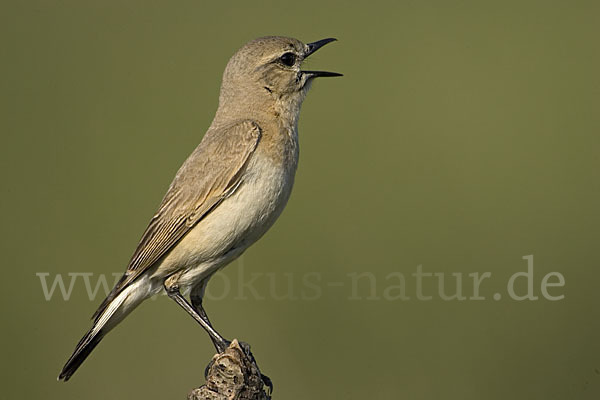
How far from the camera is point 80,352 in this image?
5609 mm

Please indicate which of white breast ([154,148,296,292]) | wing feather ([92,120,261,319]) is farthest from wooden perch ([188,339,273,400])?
wing feather ([92,120,261,319])

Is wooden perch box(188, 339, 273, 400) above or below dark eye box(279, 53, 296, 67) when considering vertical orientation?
below

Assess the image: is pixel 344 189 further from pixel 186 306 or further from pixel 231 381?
pixel 231 381

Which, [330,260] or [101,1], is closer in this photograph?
[330,260]

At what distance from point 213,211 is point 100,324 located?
3.49 feet

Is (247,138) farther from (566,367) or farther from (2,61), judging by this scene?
Result: (2,61)

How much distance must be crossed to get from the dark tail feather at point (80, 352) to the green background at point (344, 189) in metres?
2.16

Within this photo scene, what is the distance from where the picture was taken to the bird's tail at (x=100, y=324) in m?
5.61

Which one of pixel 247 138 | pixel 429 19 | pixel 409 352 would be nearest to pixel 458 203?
pixel 409 352

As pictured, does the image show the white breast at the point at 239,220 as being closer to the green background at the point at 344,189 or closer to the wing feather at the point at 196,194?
the wing feather at the point at 196,194

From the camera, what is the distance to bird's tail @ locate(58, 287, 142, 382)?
5.61 metres

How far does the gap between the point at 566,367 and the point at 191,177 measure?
414 centimetres

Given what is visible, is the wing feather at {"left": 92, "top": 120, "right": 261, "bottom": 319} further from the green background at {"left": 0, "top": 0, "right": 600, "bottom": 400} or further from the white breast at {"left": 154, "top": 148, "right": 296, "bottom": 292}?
the green background at {"left": 0, "top": 0, "right": 600, "bottom": 400}

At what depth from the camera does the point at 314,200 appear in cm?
974
